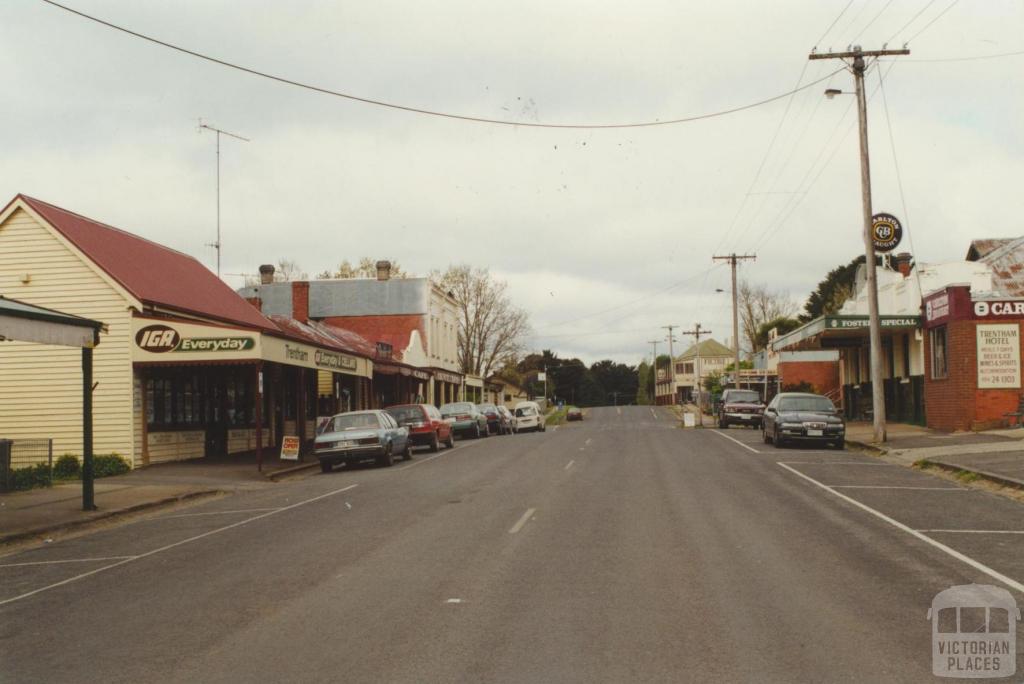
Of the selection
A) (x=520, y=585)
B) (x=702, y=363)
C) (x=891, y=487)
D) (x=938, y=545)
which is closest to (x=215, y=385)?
(x=891, y=487)

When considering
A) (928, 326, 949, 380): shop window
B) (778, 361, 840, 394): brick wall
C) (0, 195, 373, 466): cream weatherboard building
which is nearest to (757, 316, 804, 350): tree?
(778, 361, 840, 394): brick wall

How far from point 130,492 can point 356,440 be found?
6193mm

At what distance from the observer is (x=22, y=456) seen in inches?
826

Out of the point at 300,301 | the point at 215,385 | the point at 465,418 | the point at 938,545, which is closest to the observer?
the point at 938,545

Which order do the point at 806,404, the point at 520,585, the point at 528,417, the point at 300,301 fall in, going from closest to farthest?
the point at 520,585, the point at 806,404, the point at 300,301, the point at 528,417

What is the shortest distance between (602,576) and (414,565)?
2076 millimetres

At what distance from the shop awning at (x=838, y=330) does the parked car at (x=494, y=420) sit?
13536mm

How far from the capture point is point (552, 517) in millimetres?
13273

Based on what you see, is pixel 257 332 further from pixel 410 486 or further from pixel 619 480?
pixel 619 480

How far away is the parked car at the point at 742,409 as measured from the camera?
4309 cm

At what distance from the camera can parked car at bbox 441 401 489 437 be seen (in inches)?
1529

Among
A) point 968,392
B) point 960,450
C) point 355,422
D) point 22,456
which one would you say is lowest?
point 960,450

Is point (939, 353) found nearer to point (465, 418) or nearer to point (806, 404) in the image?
point (806, 404)

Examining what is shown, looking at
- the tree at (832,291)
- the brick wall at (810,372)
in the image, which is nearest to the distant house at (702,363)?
the tree at (832,291)
